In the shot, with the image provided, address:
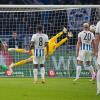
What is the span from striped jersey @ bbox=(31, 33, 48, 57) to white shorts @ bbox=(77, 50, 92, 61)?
58.5 inches

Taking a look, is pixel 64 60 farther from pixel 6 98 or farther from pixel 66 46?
pixel 6 98

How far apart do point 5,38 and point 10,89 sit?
618 cm

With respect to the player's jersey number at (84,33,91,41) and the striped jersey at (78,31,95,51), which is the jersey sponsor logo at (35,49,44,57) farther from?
the player's jersey number at (84,33,91,41)

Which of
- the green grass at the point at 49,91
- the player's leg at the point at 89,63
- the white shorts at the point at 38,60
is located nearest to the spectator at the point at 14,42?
the white shorts at the point at 38,60

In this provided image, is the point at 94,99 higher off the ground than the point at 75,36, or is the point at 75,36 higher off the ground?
the point at 75,36

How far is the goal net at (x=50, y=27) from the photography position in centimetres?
2080

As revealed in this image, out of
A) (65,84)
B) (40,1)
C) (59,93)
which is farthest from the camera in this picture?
(40,1)

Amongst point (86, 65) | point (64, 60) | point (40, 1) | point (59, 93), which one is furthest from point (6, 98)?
point (40, 1)

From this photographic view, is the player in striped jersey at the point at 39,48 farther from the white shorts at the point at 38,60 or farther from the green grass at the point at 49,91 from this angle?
Result: the green grass at the point at 49,91

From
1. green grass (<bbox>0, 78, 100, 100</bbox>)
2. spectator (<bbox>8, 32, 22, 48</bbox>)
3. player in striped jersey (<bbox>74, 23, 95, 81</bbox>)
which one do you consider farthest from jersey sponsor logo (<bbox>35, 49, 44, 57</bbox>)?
spectator (<bbox>8, 32, 22, 48</bbox>)

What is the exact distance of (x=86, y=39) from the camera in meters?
18.5

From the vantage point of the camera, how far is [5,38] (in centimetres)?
2131

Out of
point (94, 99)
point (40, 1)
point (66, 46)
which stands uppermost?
point (40, 1)

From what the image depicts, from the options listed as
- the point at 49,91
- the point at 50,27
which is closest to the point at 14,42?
the point at 50,27
